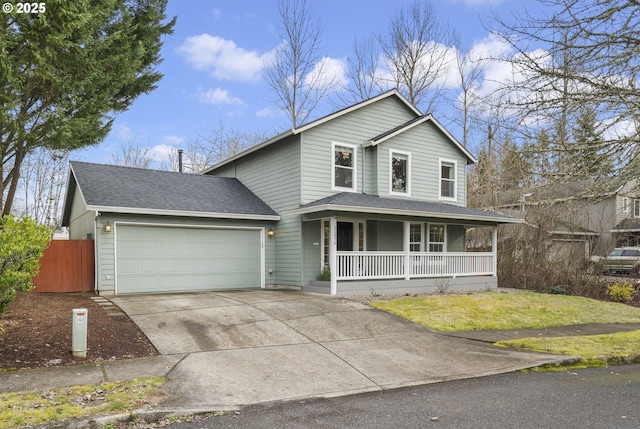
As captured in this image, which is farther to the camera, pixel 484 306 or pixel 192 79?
pixel 192 79

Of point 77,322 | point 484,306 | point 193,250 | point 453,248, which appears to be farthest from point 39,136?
point 453,248

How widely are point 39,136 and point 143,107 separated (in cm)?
769

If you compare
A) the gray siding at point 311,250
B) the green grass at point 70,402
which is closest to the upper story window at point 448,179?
the gray siding at point 311,250

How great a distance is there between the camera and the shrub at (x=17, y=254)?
6891 mm

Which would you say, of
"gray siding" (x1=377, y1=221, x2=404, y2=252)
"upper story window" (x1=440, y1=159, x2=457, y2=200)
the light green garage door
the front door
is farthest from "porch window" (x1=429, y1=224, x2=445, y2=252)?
the light green garage door

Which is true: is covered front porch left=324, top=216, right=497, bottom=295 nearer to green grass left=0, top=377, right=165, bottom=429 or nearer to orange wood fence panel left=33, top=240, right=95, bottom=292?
orange wood fence panel left=33, top=240, right=95, bottom=292

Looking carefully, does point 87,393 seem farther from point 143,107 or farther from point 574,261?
point 574,261

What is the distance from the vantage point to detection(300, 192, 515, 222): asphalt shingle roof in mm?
13773

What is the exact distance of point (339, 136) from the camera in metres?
15.7

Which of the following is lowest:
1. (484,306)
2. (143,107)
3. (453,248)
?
(484,306)

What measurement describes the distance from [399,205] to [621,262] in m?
13.2

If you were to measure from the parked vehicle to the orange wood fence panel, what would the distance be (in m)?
18.7

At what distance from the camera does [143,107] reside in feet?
64.1

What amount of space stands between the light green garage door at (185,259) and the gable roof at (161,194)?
0.66m
